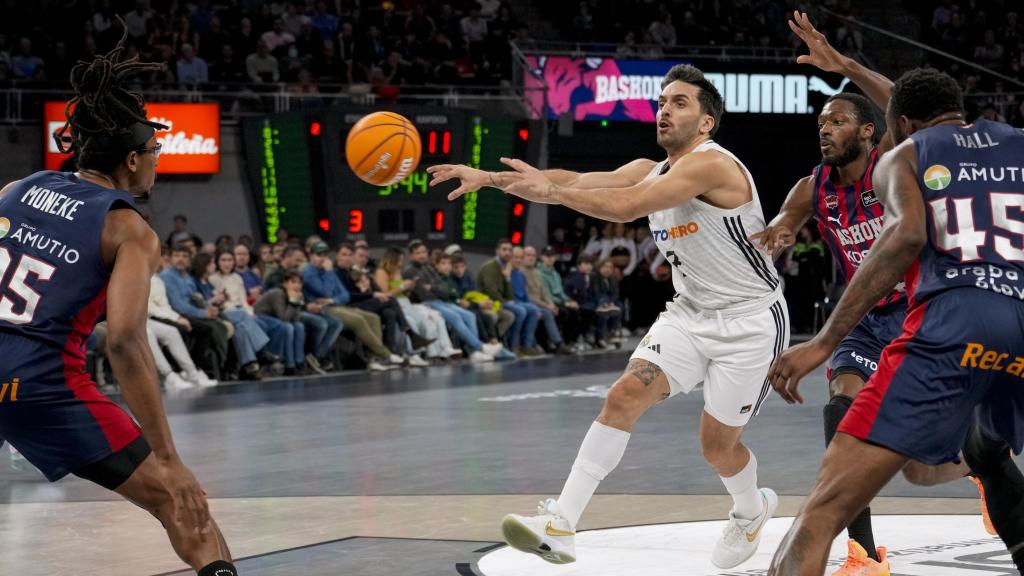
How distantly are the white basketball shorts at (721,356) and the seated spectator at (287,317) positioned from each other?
30.2 feet

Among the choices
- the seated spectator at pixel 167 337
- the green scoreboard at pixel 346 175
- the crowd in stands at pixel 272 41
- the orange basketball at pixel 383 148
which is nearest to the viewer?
the orange basketball at pixel 383 148

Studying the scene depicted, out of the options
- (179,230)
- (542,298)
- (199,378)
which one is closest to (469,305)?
(542,298)

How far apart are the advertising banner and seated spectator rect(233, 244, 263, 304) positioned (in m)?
6.61

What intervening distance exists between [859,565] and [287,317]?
33.4ft

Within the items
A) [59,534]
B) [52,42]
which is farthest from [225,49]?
[59,534]

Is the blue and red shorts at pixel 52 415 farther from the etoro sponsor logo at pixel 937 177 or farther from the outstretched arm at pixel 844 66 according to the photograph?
the outstretched arm at pixel 844 66

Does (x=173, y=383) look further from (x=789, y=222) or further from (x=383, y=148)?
(x=789, y=222)

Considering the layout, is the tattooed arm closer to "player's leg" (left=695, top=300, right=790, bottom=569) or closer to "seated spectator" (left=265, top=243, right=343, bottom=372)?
"player's leg" (left=695, top=300, right=790, bottom=569)

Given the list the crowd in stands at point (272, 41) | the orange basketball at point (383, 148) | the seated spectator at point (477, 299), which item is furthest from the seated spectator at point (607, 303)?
the orange basketball at point (383, 148)

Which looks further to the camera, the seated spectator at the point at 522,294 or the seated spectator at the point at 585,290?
the seated spectator at the point at 585,290

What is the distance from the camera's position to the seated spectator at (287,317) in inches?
568

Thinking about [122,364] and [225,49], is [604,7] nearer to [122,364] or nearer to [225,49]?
[225,49]

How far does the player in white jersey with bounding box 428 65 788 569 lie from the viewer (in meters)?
5.40

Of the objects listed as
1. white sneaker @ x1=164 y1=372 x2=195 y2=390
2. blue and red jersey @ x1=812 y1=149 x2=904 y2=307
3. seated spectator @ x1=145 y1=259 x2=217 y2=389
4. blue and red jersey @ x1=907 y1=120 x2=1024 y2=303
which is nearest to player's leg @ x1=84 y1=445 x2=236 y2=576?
blue and red jersey @ x1=907 y1=120 x2=1024 y2=303
